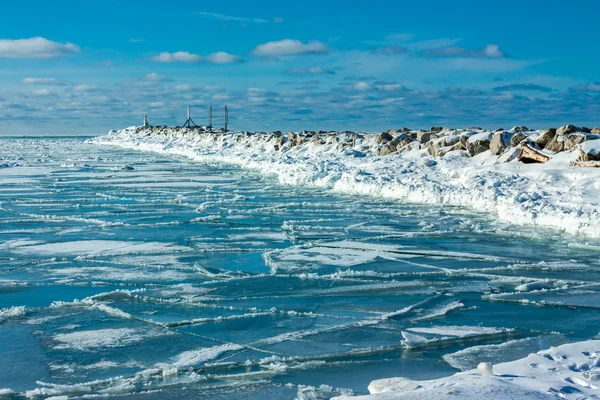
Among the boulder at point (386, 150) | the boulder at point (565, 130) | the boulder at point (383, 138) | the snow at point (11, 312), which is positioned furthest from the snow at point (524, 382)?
the boulder at point (383, 138)

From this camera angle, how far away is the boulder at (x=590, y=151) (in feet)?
44.4

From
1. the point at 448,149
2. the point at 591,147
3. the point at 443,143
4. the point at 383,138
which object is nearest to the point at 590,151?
the point at 591,147

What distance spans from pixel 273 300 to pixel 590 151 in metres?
9.58

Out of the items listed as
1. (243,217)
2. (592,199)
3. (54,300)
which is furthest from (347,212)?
(54,300)

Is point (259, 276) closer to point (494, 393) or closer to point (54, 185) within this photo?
point (494, 393)

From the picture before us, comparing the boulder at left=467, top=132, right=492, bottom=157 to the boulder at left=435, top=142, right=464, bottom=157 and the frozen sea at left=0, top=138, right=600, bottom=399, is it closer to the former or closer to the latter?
the boulder at left=435, top=142, right=464, bottom=157

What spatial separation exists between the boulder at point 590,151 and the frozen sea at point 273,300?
333 cm

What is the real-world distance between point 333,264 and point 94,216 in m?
6.06

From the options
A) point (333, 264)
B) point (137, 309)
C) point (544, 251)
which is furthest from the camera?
point (544, 251)

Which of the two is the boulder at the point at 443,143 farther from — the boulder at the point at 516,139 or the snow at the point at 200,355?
the snow at the point at 200,355

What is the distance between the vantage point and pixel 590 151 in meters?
13.6

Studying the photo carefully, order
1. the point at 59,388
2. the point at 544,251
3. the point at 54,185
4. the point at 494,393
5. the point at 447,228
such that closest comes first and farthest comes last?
the point at 494,393
the point at 59,388
the point at 544,251
the point at 447,228
the point at 54,185

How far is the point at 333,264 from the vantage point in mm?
8039

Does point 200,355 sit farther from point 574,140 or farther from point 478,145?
point 478,145
